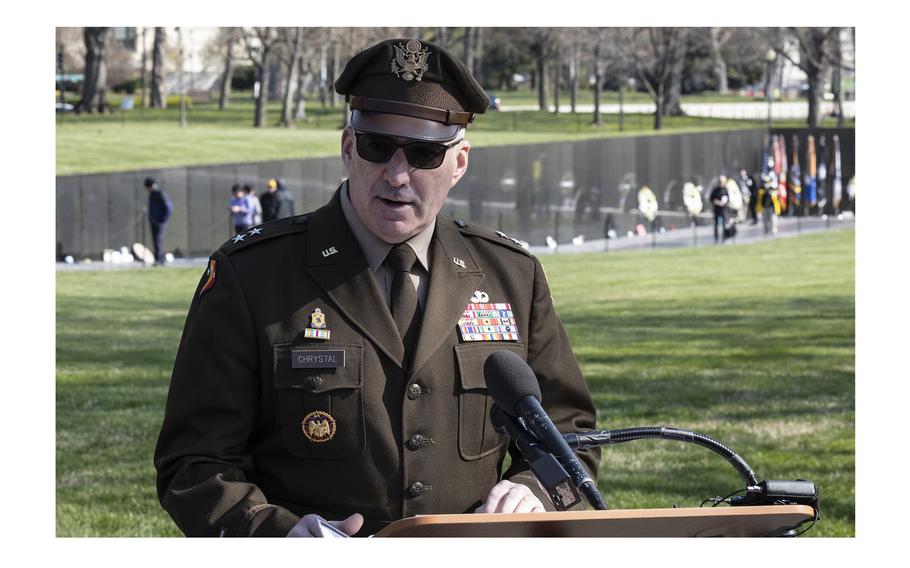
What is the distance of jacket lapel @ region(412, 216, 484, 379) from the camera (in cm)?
336

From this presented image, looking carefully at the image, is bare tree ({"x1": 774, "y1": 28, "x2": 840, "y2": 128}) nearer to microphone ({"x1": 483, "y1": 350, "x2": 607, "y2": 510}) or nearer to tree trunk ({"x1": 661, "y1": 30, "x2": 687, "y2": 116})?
tree trunk ({"x1": 661, "y1": 30, "x2": 687, "y2": 116})

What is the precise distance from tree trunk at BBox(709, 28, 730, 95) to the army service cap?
6622 centimetres

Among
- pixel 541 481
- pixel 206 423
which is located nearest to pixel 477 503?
pixel 206 423

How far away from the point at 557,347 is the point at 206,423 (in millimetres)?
929

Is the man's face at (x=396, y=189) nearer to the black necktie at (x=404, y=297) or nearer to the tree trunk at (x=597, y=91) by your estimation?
the black necktie at (x=404, y=297)

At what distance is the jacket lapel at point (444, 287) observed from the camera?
3359 mm

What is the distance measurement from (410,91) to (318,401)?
77cm

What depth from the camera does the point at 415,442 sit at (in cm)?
330

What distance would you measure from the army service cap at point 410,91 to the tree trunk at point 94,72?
5679 cm

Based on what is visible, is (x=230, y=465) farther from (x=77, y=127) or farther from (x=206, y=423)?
(x=77, y=127)

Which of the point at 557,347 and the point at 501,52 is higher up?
the point at 501,52

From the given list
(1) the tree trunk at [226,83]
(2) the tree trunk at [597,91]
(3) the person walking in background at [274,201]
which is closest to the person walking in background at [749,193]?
(2) the tree trunk at [597,91]
